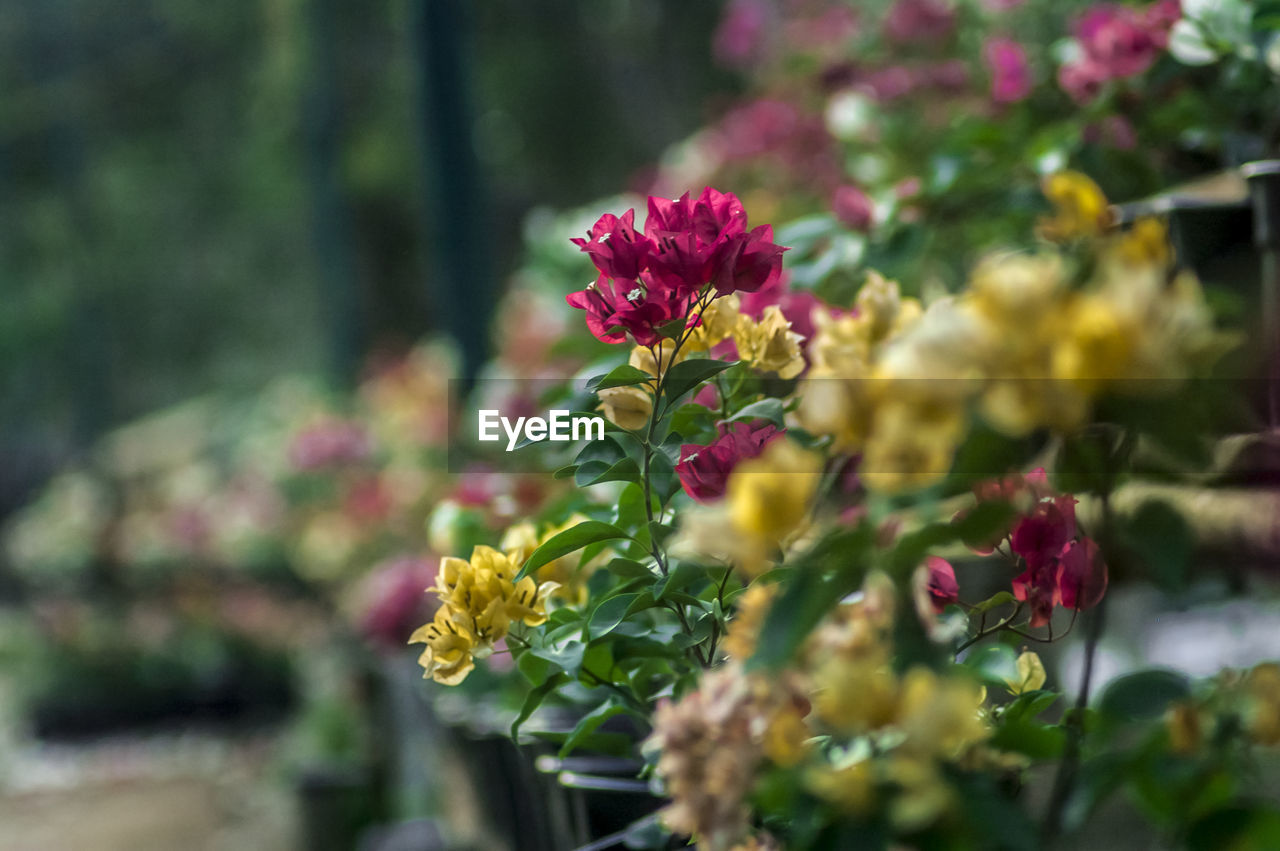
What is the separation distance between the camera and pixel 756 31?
3.23 meters

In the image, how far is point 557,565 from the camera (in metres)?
0.86

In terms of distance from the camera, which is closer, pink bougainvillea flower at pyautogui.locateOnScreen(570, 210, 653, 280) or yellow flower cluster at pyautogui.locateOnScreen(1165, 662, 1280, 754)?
yellow flower cluster at pyautogui.locateOnScreen(1165, 662, 1280, 754)

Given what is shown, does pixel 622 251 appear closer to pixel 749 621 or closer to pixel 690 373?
pixel 690 373

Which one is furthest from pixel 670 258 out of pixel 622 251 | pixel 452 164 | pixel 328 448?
pixel 328 448

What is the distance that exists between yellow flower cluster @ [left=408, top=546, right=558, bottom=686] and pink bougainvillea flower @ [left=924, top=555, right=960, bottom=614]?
0.80 feet

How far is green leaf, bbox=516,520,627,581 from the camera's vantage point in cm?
70

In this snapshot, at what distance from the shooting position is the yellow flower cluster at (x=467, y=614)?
27.1 inches

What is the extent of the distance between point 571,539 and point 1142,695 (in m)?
0.33

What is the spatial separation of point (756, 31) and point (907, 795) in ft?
9.95

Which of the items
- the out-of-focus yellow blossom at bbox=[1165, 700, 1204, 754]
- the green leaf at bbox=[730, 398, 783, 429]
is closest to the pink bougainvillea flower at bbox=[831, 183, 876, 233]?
the green leaf at bbox=[730, 398, 783, 429]

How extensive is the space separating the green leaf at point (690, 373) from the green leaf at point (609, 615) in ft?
0.41

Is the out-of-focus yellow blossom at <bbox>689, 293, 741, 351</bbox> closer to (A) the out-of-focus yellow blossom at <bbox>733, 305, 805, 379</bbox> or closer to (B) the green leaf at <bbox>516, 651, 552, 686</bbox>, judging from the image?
(A) the out-of-focus yellow blossom at <bbox>733, 305, 805, 379</bbox>

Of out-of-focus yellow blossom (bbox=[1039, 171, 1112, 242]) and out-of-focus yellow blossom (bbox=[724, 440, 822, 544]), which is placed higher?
out-of-focus yellow blossom (bbox=[1039, 171, 1112, 242])

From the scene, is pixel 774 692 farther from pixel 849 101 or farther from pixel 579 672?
pixel 849 101
